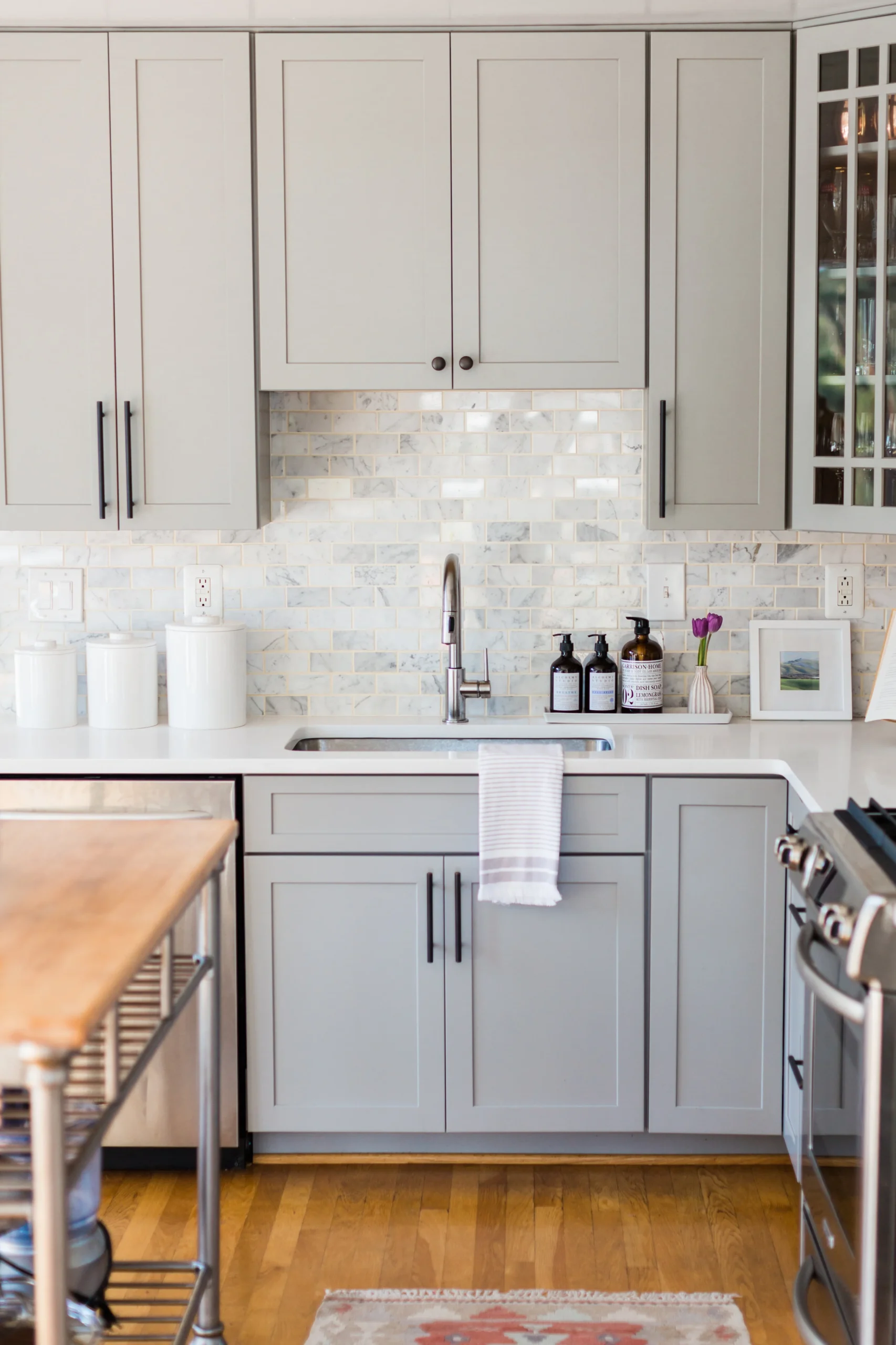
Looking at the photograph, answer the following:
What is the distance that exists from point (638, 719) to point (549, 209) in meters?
1.18

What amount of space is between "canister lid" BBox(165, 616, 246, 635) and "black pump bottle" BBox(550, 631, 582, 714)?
0.76 m

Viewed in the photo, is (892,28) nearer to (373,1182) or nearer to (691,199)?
(691,199)

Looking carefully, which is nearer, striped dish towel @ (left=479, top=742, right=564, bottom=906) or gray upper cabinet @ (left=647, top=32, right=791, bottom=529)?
striped dish towel @ (left=479, top=742, right=564, bottom=906)

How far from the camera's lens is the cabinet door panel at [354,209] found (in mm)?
2889

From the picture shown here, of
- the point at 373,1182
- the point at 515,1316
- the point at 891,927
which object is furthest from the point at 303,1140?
the point at 891,927

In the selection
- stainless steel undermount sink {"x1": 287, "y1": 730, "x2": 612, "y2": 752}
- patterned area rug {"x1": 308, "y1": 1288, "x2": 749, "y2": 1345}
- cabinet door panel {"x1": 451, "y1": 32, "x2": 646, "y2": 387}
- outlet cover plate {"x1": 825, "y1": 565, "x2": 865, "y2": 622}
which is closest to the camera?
patterned area rug {"x1": 308, "y1": 1288, "x2": 749, "y2": 1345}

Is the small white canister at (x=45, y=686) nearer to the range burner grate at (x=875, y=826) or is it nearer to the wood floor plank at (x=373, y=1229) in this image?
the wood floor plank at (x=373, y=1229)

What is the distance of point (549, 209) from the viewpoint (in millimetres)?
2916

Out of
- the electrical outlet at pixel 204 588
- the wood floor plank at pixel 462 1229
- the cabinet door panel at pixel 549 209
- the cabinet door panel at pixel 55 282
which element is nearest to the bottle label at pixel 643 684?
the cabinet door panel at pixel 549 209

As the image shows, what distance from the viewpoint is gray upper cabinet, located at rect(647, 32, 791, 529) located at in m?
2.89

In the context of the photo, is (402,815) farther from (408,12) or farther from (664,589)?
(408,12)

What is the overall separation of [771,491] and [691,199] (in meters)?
0.67

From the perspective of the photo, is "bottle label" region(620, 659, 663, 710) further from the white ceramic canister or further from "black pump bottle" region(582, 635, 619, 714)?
the white ceramic canister

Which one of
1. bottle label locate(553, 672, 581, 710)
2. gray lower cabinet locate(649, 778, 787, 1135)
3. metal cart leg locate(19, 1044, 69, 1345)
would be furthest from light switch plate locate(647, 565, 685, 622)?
metal cart leg locate(19, 1044, 69, 1345)
